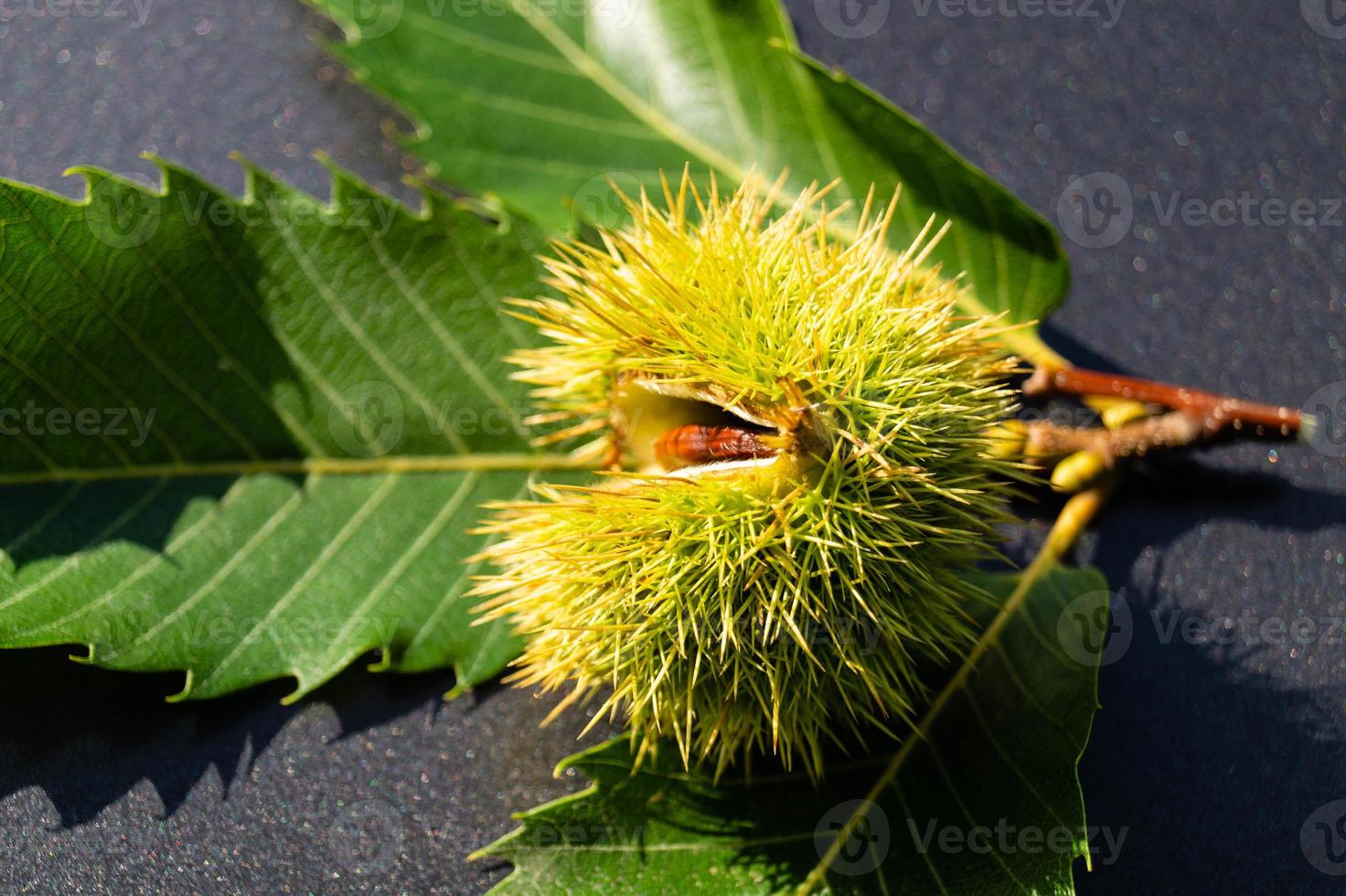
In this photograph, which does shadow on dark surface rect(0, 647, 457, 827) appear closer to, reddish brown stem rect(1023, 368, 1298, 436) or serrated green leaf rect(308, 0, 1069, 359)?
serrated green leaf rect(308, 0, 1069, 359)

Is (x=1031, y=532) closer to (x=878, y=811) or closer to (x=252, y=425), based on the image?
(x=878, y=811)

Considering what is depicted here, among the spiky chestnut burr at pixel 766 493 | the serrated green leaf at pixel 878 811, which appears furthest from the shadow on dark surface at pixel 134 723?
the spiky chestnut burr at pixel 766 493

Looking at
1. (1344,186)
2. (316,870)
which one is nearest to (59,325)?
(316,870)

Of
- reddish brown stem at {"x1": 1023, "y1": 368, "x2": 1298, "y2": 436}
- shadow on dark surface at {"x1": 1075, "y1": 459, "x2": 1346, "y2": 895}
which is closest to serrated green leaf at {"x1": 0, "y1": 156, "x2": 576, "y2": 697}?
reddish brown stem at {"x1": 1023, "y1": 368, "x2": 1298, "y2": 436}

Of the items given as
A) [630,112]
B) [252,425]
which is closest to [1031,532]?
A: [630,112]

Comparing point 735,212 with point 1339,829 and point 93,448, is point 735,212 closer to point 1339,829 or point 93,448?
point 93,448

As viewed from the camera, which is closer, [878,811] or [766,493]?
[766,493]

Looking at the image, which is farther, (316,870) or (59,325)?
(316,870)
